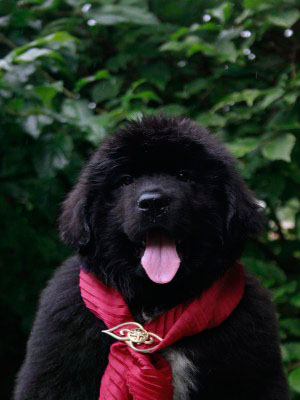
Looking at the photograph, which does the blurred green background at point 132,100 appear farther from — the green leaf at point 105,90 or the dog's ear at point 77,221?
the dog's ear at point 77,221

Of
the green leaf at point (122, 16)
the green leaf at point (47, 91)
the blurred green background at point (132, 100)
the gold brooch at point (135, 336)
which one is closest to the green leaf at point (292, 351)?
the blurred green background at point (132, 100)

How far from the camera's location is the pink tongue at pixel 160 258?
7.69 ft

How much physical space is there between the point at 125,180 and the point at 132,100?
4.85ft

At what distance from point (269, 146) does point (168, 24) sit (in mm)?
1092

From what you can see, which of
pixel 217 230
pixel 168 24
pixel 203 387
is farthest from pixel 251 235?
pixel 168 24

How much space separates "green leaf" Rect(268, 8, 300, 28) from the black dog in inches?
43.3

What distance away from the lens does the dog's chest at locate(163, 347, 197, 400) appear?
8.08 ft

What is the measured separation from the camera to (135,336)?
2.42 meters

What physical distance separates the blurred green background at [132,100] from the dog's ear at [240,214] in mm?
760

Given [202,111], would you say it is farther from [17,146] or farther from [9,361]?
[9,361]

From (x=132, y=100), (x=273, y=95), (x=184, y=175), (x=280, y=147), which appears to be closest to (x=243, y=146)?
(x=280, y=147)

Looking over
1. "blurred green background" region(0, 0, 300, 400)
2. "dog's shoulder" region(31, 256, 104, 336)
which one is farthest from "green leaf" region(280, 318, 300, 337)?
"dog's shoulder" region(31, 256, 104, 336)

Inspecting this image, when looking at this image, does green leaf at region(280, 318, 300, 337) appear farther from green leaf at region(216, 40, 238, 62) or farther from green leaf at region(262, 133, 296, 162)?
green leaf at region(216, 40, 238, 62)

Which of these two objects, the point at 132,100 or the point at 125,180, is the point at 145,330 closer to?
the point at 125,180
